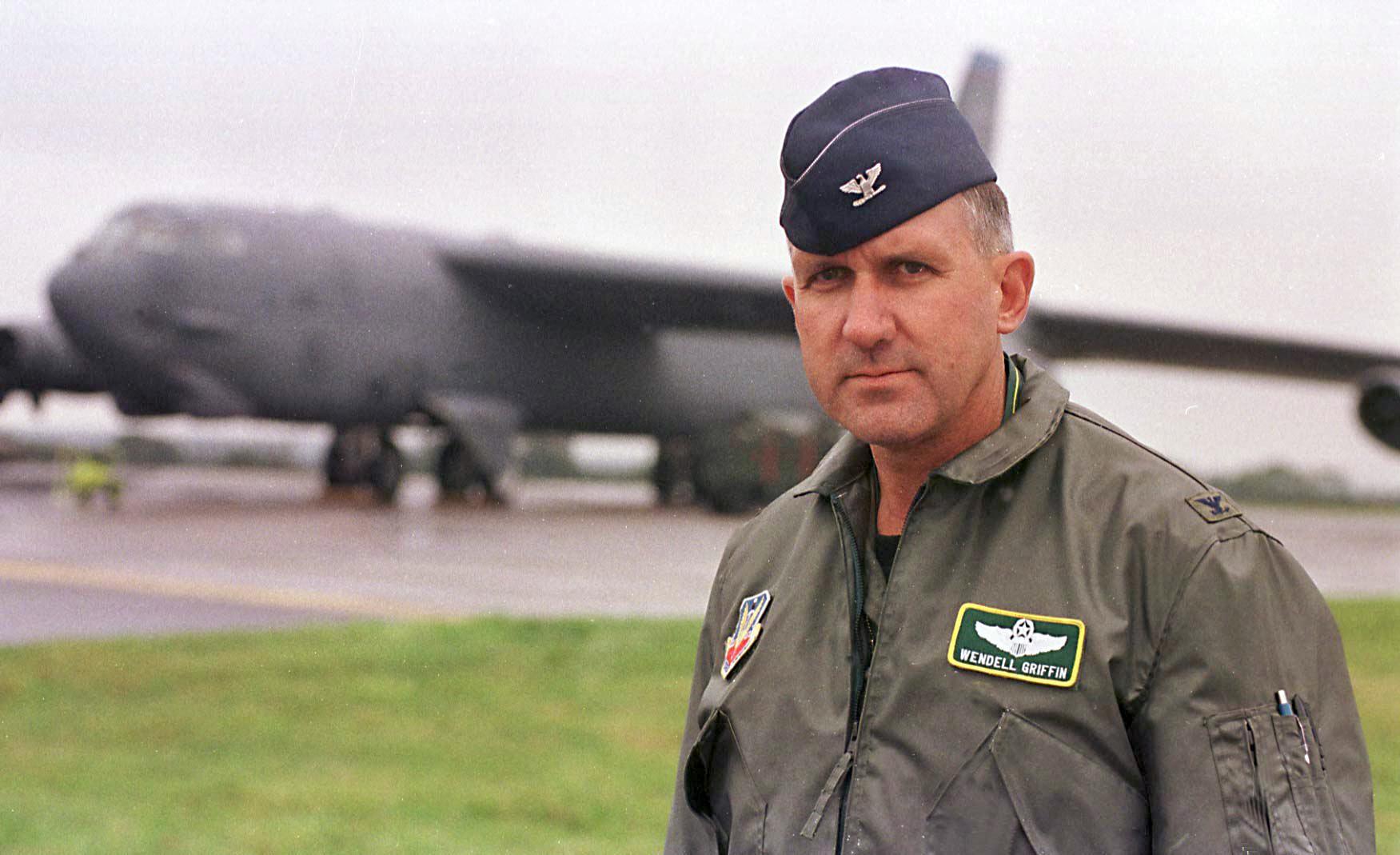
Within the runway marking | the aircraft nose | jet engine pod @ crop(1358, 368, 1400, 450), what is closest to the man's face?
jet engine pod @ crop(1358, 368, 1400, 450)

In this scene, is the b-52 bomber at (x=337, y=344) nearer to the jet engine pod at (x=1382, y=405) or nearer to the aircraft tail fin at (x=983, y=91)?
the jet engine pod at (x=1382, y=405)

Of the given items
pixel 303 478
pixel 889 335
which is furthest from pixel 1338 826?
pixel 303 478

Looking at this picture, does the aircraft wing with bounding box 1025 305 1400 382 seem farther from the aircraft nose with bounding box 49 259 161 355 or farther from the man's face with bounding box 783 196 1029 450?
the aircraft nose with bounding box 49 259 161 355

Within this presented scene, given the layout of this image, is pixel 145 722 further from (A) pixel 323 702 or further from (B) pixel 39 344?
(B) pixel 39 344

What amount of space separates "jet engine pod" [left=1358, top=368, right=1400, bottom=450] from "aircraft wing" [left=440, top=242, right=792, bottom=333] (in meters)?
1.91

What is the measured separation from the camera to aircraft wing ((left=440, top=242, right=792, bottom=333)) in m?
5.01

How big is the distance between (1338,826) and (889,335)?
62 cm

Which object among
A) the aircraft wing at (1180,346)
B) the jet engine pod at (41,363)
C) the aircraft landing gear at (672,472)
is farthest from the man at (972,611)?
the aircraft landing gear at (672,472)

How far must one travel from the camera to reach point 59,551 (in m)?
9.20

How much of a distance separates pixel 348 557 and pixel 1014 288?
8000 mm

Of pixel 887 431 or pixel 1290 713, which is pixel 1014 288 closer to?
pixel 887 431

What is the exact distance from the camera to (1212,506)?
1267mm

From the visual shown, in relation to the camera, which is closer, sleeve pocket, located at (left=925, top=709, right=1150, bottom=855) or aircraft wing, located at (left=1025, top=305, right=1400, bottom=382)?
sleeve pocket, located at (left=925, top=709, right=1150, bottom=855)

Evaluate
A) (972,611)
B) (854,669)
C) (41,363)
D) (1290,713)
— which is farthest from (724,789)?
(41,363)
